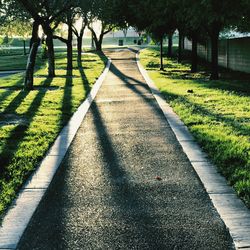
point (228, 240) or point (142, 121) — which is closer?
point (228, 240)

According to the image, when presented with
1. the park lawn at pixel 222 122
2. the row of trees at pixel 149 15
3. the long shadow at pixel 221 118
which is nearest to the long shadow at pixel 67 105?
the row of trees at pixel 149 15

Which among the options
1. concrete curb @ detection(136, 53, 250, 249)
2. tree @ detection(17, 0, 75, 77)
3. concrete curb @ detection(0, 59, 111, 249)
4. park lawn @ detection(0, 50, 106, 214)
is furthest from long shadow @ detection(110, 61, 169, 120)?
tree @ detection(17, 0, 75, 77)

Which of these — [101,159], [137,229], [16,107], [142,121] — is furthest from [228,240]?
[16,107]

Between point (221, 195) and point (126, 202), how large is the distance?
114 cm

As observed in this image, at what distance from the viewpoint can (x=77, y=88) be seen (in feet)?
53.5

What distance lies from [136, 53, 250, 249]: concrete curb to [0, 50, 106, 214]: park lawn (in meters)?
2.40

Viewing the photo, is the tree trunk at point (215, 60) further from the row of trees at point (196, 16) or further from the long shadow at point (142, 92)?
the long shadow at point (142, 92)

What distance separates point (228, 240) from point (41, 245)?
5.66 ft

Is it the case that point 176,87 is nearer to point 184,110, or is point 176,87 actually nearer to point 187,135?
point 184,110

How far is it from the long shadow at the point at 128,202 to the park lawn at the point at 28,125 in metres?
1.17

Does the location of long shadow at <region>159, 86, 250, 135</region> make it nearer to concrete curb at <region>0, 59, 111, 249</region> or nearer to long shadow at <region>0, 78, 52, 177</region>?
concrete curb at <region>0, 59, 111, 249</region>

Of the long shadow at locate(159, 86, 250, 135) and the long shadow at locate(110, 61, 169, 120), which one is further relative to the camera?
the long shadow at locate(110, 61, 169, 120)

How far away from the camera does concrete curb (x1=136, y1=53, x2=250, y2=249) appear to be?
151 inches

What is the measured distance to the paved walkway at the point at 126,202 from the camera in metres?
3.75
